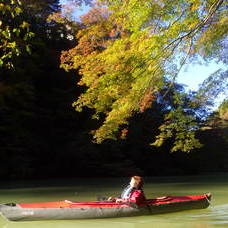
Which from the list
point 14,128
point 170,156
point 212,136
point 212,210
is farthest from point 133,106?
point 212,136

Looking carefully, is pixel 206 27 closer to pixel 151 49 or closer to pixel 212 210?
pixel 151 49

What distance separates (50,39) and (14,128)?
7262mm

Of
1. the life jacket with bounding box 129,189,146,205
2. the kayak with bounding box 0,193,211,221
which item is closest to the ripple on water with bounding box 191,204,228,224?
the kayak with bounding box 0,193,211,221

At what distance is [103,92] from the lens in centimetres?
749

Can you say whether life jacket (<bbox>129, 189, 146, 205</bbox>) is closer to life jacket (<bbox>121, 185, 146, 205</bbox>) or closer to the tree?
life jacket (<bbox>121, 185, 146, 205</bbox>)

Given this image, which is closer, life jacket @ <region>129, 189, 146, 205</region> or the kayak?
the kayak

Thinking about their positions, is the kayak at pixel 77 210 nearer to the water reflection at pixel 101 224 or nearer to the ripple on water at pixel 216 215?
the water reflection at pixel 101 224

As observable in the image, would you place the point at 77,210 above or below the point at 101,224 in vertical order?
above

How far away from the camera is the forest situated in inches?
280

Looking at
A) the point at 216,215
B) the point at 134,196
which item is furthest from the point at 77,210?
the point at 216,215

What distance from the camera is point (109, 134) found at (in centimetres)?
834

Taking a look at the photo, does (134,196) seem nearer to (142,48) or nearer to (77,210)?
(77,210)

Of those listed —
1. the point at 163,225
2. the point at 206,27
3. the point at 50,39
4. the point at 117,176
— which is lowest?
the point at 163,225

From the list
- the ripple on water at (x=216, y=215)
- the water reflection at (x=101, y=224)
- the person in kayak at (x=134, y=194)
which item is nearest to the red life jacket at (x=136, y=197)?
the person in kayak at (x=134, y=194)
